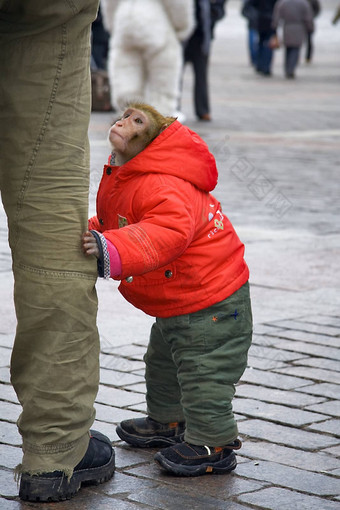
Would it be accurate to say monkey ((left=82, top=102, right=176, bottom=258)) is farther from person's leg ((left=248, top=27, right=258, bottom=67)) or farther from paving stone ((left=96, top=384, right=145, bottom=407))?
person's leg ((left=248, top=27, right=258, bottom=67))

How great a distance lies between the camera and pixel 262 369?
4.30m

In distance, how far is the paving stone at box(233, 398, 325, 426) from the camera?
12.1 feet

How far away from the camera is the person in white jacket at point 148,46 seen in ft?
38.5

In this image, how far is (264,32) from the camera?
24.1 m

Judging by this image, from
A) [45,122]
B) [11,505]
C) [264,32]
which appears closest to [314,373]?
[11,505]

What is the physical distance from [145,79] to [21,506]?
9918 mm

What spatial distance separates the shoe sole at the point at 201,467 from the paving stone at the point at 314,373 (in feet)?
3.35

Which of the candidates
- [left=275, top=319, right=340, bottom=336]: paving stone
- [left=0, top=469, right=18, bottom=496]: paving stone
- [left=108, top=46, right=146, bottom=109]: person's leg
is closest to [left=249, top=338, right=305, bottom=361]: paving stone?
[left=275, top=319, right=340, bottom=336]: paving stone

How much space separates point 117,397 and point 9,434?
1.80ft

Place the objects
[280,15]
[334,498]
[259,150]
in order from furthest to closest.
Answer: [280,15]
[259,150]
[334,498]

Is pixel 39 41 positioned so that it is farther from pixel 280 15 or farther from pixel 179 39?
pixel 280 15

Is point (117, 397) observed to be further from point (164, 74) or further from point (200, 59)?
point (200, 59)

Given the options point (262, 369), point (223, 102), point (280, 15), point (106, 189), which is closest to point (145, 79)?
point (223, 102)

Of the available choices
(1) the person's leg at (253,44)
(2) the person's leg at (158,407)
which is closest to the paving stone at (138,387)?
(2) the person's leg at (158,407)
